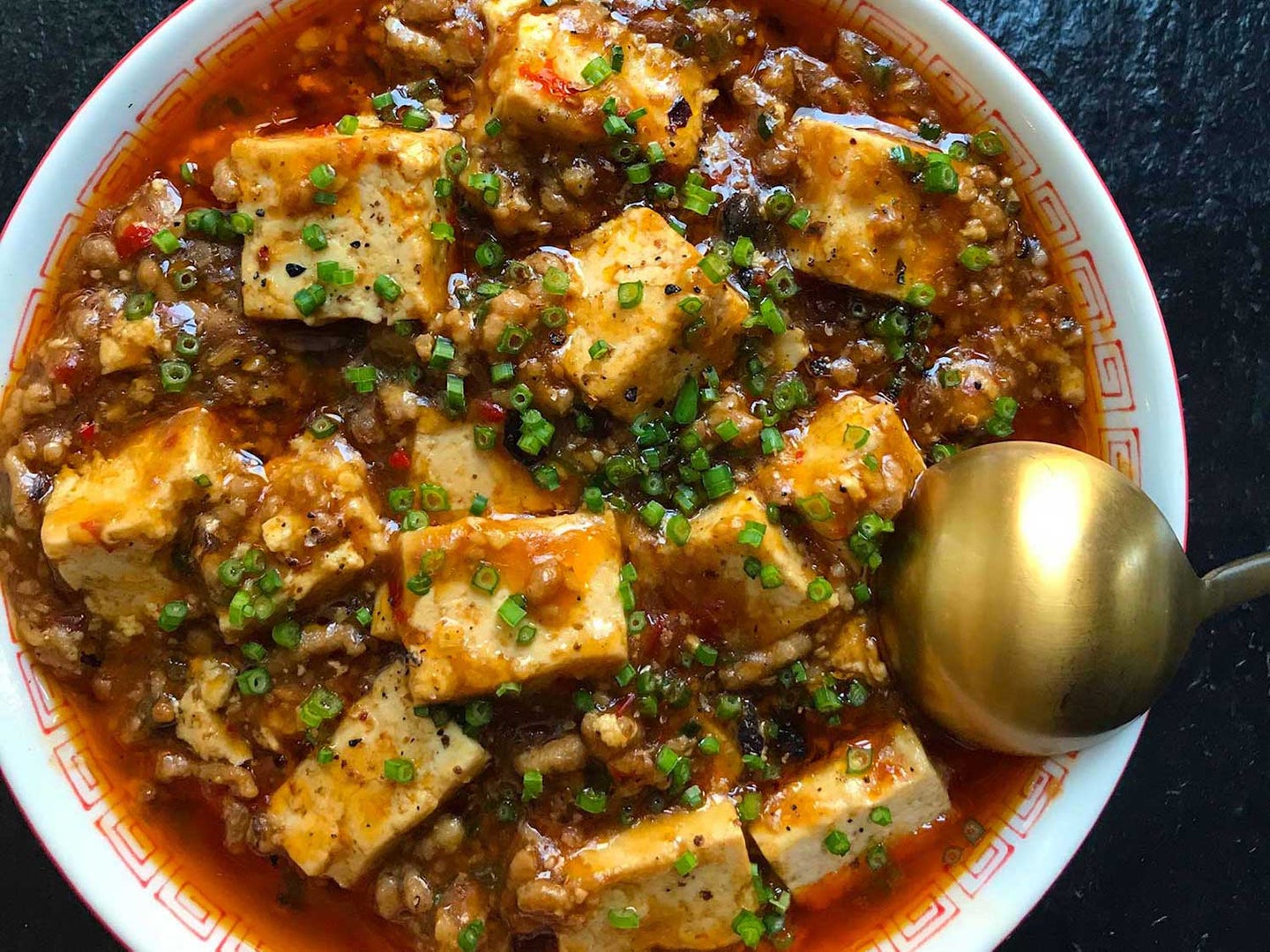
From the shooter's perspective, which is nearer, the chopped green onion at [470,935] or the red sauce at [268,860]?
the chopped green onion at [470,935]

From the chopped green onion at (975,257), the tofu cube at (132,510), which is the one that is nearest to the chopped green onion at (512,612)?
the tofu cube at (132,510)

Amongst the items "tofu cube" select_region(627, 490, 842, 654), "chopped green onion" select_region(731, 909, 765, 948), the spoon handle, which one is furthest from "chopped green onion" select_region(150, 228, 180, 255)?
the spoon handle

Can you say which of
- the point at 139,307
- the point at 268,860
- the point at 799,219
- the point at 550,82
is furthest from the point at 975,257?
the point at 268,860

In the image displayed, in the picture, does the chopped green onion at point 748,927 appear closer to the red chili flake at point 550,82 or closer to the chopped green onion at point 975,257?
the chopped green onion at point 975,257

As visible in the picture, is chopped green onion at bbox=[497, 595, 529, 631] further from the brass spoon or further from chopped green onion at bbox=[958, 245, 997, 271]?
chopped green onion at bbox=[958, 245, 997, 271]

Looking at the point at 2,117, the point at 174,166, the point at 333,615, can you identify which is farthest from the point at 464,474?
the point at 2,117
